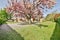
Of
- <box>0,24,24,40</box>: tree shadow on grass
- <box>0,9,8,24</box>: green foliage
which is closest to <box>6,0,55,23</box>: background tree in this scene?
<box>0,9,8,24</box>: green foliage

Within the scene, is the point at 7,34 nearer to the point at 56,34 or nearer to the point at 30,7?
the point at 30,7

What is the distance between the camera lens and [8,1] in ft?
15.2

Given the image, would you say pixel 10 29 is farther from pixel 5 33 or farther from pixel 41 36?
pixel 41 36

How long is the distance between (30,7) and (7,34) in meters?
0.70

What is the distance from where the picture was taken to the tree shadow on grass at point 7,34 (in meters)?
4.61

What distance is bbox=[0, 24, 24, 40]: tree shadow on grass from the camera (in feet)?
15.1

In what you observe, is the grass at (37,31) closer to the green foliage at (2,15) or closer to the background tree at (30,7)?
the background tree at (30,7)

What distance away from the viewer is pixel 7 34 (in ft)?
15.2

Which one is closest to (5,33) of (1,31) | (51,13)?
(1,31)

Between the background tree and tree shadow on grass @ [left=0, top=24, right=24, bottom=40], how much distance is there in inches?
13.4

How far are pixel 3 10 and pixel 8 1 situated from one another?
203 millimetres

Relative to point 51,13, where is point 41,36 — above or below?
below

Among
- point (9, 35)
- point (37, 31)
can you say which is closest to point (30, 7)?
point (37, 31)

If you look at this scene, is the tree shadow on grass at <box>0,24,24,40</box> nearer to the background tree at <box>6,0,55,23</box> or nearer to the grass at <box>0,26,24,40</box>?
the grass at <box>0,26,24,40</box>
